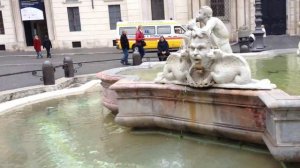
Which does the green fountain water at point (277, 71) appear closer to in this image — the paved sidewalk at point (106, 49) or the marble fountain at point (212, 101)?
the marble fountain at point (212, 101)

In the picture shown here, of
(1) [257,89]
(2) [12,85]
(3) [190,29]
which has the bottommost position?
(2) [12,85]

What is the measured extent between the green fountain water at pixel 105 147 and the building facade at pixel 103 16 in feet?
68.9

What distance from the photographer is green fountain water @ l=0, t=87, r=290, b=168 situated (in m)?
5.05

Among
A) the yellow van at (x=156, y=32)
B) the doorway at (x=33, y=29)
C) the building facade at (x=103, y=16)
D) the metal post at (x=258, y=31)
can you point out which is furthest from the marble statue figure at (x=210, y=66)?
the doorway at (x=33, y=29)

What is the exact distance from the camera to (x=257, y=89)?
4.88 metres

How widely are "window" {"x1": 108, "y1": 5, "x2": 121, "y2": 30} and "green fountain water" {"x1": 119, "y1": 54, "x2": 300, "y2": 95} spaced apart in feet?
63.6

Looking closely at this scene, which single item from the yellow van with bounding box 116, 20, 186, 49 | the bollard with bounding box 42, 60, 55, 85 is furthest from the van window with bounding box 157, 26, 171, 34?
the bollard with bounding box 42, 60, 55, 85

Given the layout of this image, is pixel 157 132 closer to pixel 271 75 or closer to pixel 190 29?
pixel 190 29

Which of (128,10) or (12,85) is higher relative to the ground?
(128,10)

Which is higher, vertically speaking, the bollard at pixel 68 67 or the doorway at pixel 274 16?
the doorway at pixel 274 16

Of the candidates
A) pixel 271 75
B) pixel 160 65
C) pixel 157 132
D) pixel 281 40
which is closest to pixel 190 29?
pixel 157 132

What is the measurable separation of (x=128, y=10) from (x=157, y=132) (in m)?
22.4

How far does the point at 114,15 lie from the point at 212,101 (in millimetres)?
23994

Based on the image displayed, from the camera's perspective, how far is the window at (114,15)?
28.5m
